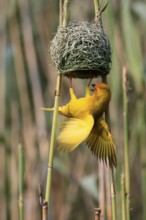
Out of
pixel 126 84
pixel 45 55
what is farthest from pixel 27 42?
pixel 126 84

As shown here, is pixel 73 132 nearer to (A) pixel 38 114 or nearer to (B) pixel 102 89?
(B) pixel 102 89

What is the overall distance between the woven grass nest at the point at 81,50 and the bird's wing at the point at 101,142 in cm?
13

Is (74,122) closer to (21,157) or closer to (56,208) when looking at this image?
(21,157)

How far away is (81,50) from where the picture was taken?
1357 millimetres

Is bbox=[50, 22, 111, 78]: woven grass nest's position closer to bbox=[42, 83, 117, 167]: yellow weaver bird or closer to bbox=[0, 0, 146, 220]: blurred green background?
bbox=[42, 83, 117, 167]: yellow weaver bird

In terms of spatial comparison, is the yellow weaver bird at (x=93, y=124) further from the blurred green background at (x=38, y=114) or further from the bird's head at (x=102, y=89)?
the blurred green background at (x=38, y=114)

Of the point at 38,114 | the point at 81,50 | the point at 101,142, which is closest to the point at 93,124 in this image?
the point at 101,142

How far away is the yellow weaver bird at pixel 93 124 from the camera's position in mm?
1290

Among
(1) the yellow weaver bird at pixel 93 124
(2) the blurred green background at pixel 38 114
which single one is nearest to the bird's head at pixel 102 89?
(1) the yellow weaver bird at pixel 93 124

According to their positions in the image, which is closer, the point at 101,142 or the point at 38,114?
the point at 101,142

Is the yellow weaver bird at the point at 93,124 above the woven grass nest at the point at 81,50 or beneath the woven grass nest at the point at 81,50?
beneath

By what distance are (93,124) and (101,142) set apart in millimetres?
49

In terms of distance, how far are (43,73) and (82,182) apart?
95 centimetres

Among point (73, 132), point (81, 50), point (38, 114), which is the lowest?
point (38, 114)
